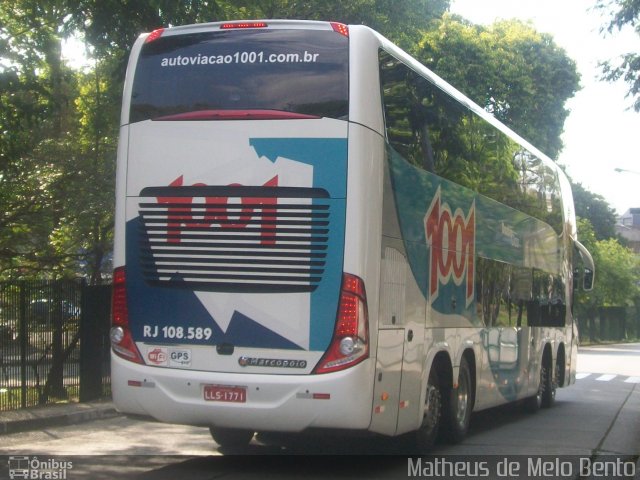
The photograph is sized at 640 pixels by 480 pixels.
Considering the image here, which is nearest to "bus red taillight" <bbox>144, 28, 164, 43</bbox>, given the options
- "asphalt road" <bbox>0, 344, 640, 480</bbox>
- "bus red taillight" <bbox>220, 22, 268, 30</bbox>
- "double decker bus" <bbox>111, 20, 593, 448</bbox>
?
"double decker bus" <bbox>111, 20, 593, 448</bbox>

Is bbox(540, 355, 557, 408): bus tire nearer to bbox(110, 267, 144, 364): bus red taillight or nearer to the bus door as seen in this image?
the bus door

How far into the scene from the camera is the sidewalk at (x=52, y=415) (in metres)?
13.2

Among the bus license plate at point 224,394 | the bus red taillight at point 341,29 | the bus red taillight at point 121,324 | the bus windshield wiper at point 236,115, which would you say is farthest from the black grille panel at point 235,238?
the bus red taillight at point 341,29

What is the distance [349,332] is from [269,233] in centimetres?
114

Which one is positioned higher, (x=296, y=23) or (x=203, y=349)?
(x=296, y=23)

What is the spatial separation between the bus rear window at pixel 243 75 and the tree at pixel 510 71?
30.3m

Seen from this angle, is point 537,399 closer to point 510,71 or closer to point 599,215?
point 510,71

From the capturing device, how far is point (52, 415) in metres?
14.0

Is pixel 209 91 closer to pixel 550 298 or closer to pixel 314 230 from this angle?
pixel 314 230

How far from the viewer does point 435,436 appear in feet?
37.5

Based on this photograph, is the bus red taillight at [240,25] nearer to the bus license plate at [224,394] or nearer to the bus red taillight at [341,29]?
the bus red taillight at [341,29]

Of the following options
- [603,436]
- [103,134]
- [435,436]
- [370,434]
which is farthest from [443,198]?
[103,134]

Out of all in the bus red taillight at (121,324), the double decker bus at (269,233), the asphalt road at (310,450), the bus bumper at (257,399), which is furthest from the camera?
the asphalt road at (310,450)

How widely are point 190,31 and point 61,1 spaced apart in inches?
221
